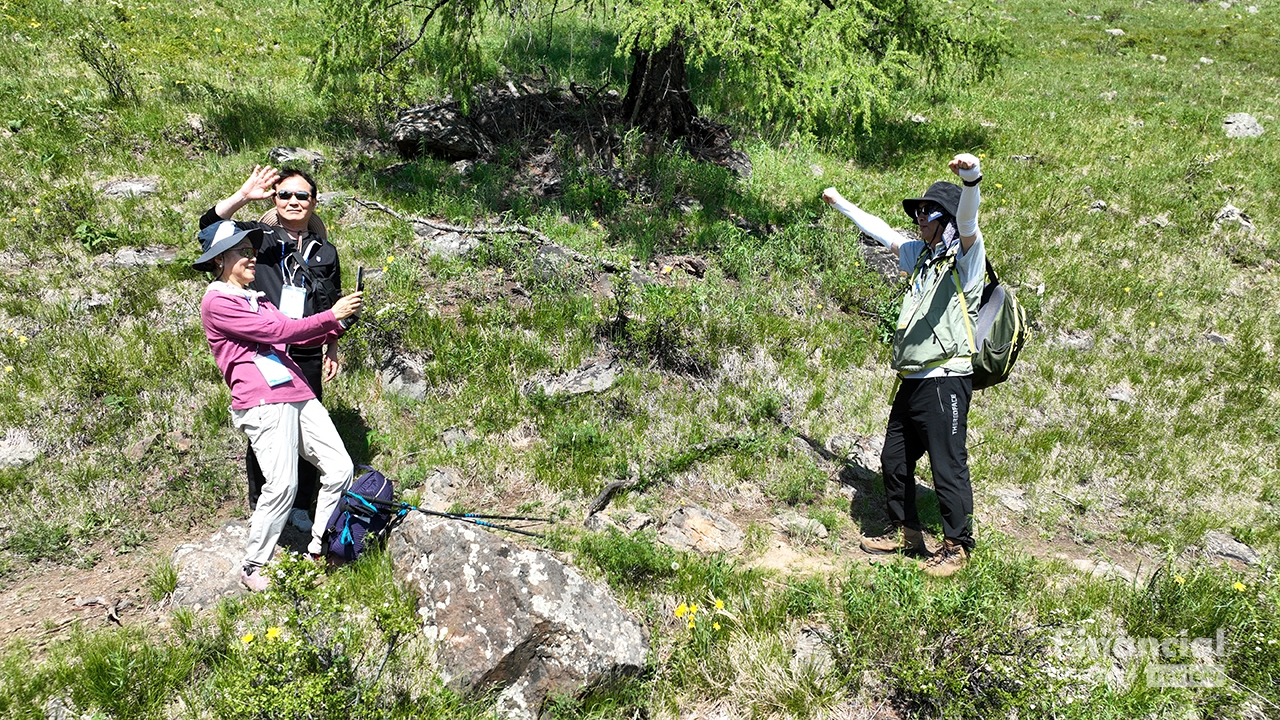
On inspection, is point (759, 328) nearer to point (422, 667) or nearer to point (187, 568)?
point (422, 667)

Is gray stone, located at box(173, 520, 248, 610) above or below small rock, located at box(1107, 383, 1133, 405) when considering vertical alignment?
above

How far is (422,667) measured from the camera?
12.0ft

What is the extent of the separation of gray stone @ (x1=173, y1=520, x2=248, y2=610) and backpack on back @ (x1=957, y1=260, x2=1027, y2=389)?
15.8 feet

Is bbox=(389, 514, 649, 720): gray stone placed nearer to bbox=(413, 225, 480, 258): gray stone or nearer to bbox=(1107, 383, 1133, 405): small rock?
bbox=(413, 225, 480, 258): gray stone

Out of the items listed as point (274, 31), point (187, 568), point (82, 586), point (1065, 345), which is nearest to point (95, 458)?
point (82, 586)

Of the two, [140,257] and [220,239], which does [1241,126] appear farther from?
[140,257]

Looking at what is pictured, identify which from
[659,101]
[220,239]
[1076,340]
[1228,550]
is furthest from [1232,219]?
[220,239]

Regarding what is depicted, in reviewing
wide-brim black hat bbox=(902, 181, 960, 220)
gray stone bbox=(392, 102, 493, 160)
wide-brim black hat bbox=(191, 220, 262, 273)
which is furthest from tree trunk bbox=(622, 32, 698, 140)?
wide-brim black hat bbox=(191, 220, 262, 273)

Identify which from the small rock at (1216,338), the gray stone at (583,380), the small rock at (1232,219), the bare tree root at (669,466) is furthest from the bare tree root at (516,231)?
the small rock at (1232,219)

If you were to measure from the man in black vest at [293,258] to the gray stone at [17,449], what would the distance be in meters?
1.94

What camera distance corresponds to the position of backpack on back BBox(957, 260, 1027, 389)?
173 inches

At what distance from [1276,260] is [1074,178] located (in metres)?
2.90

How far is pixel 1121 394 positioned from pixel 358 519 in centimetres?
754

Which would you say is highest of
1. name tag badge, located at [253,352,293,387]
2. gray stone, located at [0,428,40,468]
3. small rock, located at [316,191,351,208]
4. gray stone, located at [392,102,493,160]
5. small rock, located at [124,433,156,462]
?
gray stone, located at [392,102,493,160]
